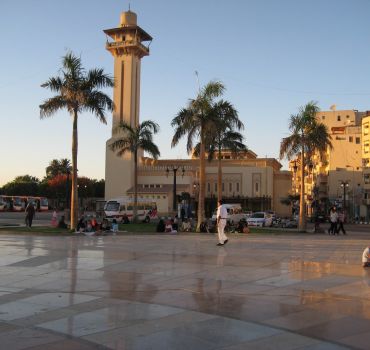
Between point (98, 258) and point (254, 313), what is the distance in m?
7.06

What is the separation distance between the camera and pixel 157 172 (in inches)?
3081

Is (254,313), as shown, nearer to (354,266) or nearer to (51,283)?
(51,283)

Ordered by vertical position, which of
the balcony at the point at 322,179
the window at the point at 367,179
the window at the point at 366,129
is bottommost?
the window at the point at 367,179

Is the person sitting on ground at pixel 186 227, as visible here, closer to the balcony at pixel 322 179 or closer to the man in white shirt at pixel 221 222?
the man in white shirt at pixel 221 222

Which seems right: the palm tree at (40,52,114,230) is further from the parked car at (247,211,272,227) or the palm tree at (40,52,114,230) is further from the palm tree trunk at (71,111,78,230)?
the parked car at (247,211,272,227)

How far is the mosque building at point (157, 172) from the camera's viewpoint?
76188mm

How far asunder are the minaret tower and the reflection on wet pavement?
63153 mm

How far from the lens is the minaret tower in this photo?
76375mm

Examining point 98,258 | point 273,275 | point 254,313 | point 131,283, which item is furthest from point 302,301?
point 98,258

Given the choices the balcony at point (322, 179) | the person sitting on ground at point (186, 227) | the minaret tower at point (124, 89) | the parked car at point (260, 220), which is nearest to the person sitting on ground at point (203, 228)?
the person sitting on ground at point (186, 227)

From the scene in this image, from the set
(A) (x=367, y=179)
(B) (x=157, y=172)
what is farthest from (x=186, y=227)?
(A) (x=367, y=179)

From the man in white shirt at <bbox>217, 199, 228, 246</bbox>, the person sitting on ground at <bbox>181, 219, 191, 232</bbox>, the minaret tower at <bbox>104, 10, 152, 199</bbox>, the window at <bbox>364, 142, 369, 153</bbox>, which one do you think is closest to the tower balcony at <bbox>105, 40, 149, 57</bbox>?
the minaret tower at <bbox>104, 10, 152, 199</bbox>

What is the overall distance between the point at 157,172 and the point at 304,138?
4478cm

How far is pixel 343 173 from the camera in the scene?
86.8 meters
